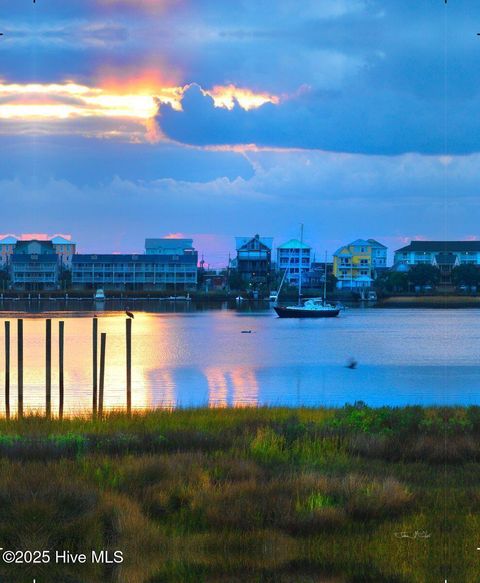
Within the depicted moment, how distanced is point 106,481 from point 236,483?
1661 mm

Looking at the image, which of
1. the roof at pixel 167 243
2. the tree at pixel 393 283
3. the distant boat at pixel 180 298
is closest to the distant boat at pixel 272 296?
the distant boat at pixel 180 298

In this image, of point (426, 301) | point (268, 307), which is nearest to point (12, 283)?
point (268, 307)

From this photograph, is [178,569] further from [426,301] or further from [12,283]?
[12,283]

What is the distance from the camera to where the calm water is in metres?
35.5

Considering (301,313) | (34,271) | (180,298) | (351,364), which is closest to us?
(351,364)

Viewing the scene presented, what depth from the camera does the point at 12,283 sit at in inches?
6781

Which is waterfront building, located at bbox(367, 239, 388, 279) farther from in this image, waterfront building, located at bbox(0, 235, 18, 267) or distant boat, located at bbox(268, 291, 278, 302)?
waterfront building, located at bbox(0, 235, 18, 267)

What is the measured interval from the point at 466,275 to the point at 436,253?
56.8 feet

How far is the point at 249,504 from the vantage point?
1023 cm

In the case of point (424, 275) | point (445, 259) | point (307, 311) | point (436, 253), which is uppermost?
point (436, 253)

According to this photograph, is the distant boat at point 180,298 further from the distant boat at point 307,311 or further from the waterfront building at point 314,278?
the distant boat at point 307,311

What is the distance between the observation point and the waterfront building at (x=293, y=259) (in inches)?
6555

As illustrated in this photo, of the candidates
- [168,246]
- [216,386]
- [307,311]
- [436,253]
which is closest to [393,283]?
[436,253]

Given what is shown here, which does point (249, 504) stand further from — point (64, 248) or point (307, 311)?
point (64, 248)
